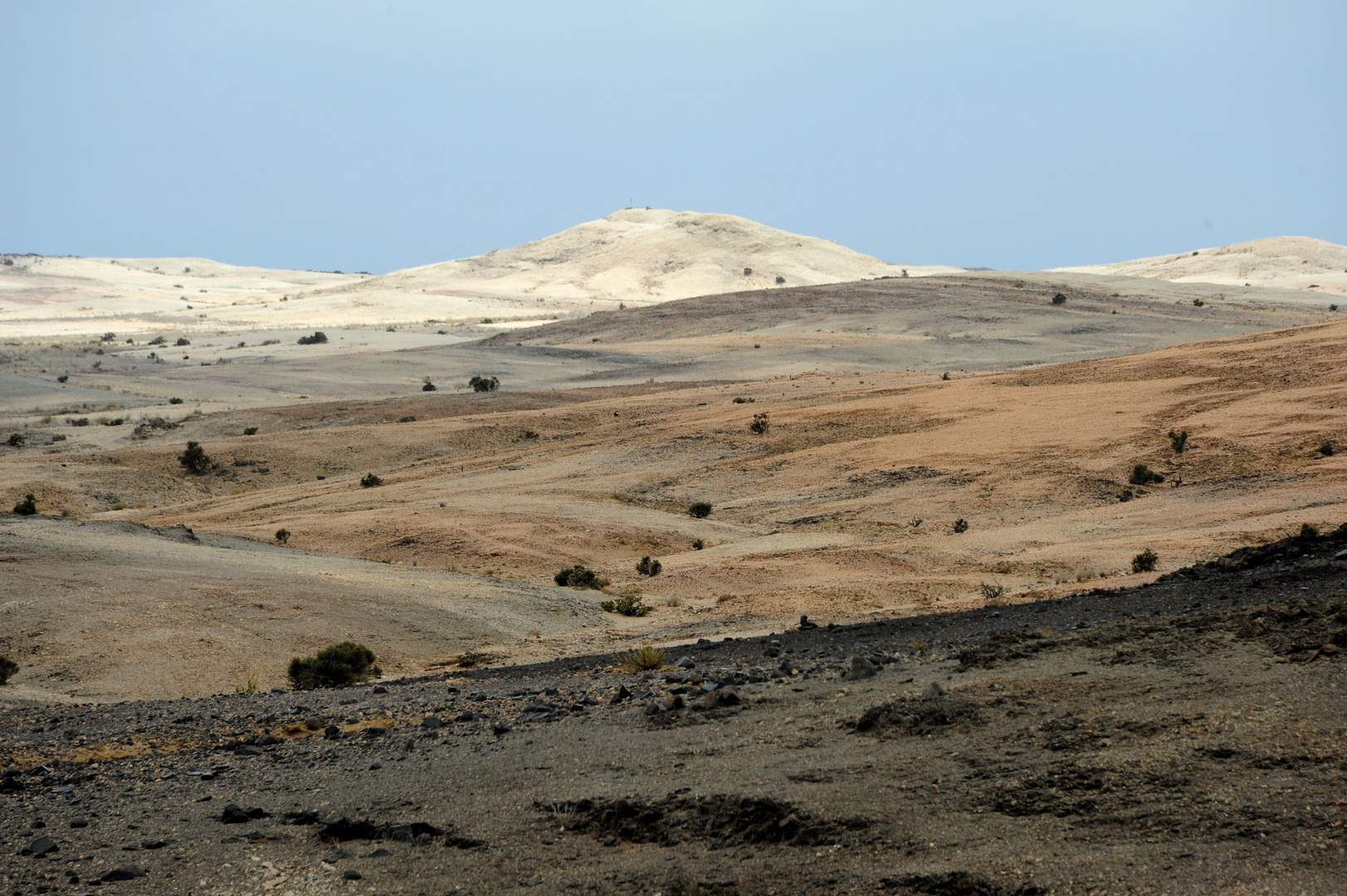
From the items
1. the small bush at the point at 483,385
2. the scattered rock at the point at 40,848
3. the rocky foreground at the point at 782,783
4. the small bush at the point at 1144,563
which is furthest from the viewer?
the small bush at the point at 483,385

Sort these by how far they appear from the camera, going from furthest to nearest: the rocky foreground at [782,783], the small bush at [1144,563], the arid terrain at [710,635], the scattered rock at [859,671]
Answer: the small bush at [1144,563], the scattered rock at [859,671], the arid terrain at [710,635], the rocky foreground at [782,783]

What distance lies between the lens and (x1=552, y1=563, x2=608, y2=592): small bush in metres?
21.4

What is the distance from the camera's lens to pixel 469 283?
150125mm

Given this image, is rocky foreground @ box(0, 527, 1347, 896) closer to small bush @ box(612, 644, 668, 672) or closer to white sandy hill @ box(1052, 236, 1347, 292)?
small bush @ box(612, 644, 668, 672)

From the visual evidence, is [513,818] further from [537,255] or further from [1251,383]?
[537,255]

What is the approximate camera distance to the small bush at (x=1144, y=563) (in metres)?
18.5

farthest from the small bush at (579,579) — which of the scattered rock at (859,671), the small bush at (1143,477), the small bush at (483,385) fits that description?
the small bush at (483,385)

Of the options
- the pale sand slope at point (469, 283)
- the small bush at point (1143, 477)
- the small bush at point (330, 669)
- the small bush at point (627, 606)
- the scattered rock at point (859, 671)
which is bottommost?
the small bush at point (627, 606)

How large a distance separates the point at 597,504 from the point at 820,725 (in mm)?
20954

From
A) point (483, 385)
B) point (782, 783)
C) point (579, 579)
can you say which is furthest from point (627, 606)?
point (483, 385)

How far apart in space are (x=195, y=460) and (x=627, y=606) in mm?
23846

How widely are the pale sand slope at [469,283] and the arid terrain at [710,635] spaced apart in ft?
234

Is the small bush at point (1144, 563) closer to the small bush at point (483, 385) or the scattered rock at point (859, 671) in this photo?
the scattered rock at point (859, 671)

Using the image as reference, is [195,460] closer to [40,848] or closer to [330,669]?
[330,669]
